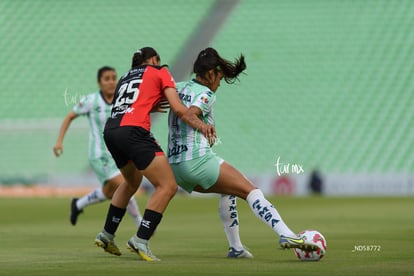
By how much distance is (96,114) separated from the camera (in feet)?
40.7

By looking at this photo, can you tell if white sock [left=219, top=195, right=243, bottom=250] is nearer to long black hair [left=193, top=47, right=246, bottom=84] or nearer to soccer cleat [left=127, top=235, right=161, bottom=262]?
soccer cleat [left=127, top=235, right=161, bottom=262]

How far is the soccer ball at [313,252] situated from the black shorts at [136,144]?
1461 millimetres

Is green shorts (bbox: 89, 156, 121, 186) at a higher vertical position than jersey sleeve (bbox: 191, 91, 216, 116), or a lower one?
lower

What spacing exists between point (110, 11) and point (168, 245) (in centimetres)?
2520

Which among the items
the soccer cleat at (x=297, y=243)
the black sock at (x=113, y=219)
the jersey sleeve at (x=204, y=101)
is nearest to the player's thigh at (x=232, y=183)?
the jersey sleeve at (x=204, y=101)

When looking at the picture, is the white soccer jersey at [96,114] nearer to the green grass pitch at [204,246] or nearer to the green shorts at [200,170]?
the green grass pitch at [204,246]

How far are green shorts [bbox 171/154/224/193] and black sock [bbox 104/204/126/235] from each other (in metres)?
0.91

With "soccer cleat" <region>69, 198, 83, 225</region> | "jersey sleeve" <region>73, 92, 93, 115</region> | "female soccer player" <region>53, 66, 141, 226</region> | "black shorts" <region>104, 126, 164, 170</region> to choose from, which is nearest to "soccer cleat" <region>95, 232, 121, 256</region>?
"black shorts" <region>104, 126, 164, 170</region>

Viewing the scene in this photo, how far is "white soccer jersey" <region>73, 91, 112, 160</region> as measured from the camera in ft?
40.5

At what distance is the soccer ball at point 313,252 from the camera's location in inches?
303

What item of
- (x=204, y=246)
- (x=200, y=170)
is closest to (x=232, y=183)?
(x=200, y=170)

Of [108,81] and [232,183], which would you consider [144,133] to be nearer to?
[232,183]

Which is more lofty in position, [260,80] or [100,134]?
[260,80]

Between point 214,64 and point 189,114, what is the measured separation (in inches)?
25.6
